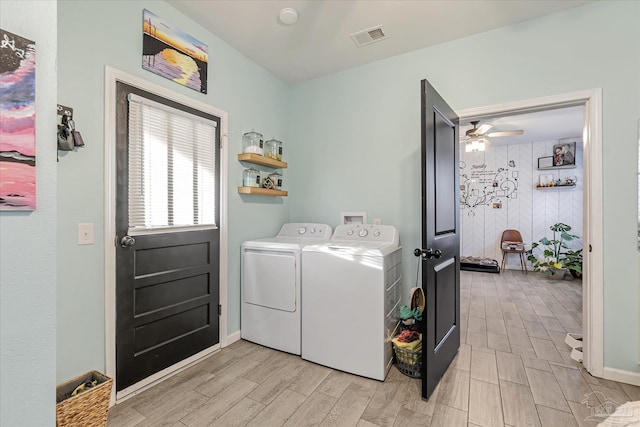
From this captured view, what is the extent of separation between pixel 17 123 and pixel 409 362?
7.83ft

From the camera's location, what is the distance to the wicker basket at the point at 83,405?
1318mm

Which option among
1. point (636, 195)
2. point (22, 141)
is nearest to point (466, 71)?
point (636, 195)

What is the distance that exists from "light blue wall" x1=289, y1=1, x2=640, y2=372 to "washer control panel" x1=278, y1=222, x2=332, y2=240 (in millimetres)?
231

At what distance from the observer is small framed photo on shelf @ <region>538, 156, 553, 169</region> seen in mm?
5656

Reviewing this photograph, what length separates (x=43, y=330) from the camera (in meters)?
0.86

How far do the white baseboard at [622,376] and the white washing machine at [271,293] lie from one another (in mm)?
2229

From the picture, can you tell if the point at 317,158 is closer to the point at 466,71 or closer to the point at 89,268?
the point at 466,71

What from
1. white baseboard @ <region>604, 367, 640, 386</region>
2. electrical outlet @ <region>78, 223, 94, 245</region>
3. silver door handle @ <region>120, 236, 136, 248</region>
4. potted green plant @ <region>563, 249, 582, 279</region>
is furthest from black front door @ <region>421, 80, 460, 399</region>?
A: potted green plant @ <region>563, 249, 582, 279</region>

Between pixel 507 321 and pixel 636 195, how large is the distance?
177 centimetres

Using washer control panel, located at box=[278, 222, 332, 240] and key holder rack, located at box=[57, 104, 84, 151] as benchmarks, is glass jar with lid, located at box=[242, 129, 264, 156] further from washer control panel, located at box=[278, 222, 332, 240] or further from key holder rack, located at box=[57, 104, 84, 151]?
key holder rack, located at box=[57, 104, 84, 151]

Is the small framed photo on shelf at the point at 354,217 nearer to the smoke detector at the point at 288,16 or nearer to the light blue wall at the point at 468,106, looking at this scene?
the light blue wall at the point at 468,106

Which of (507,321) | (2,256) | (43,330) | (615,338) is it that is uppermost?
(2,256)

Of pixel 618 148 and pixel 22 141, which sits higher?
pixel 618 148

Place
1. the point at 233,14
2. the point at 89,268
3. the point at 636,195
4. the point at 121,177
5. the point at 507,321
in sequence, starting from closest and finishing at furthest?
the point at 89,268 < the point at 121,177 < the point at 636,195 < the point at 233,14 < the point at 507,321
